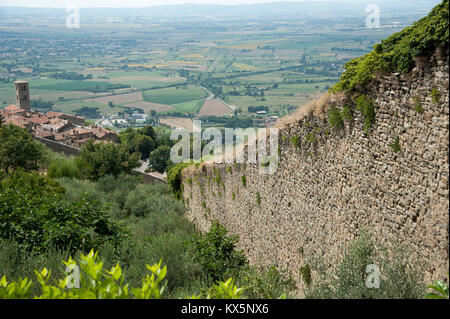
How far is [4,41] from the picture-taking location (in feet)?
334

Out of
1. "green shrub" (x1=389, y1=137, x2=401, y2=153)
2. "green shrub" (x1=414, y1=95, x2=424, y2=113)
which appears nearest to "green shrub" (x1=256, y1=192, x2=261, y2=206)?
"green shrub" (x1=389, y1=137, x2=401, y2=153)

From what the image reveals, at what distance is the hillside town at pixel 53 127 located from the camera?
158 feet

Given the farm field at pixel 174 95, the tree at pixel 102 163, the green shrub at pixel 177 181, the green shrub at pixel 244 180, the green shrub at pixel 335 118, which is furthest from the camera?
the farm field at pixel 174 95

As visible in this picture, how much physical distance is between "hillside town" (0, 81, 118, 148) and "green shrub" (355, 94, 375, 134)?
133 ft

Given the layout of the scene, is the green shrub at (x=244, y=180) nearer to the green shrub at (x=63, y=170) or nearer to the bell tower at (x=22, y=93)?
the green shrub at (x=63, y=170)

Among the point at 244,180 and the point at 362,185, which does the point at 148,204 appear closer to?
the point at 244,180


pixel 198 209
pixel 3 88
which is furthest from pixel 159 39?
pixel 198 209

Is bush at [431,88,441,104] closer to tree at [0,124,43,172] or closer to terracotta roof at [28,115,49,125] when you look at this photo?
tree at [0,124,43,172]

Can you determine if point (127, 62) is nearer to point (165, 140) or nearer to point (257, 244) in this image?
point (165, 140)

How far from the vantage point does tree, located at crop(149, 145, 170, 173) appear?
4253cm

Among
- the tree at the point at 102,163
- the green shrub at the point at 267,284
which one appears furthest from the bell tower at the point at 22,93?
the green shrub at the point at 267,284

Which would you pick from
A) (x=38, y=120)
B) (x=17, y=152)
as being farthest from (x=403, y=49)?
(x=38, y=120)

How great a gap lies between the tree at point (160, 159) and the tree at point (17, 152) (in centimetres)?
1959

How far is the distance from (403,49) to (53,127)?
5507cm
